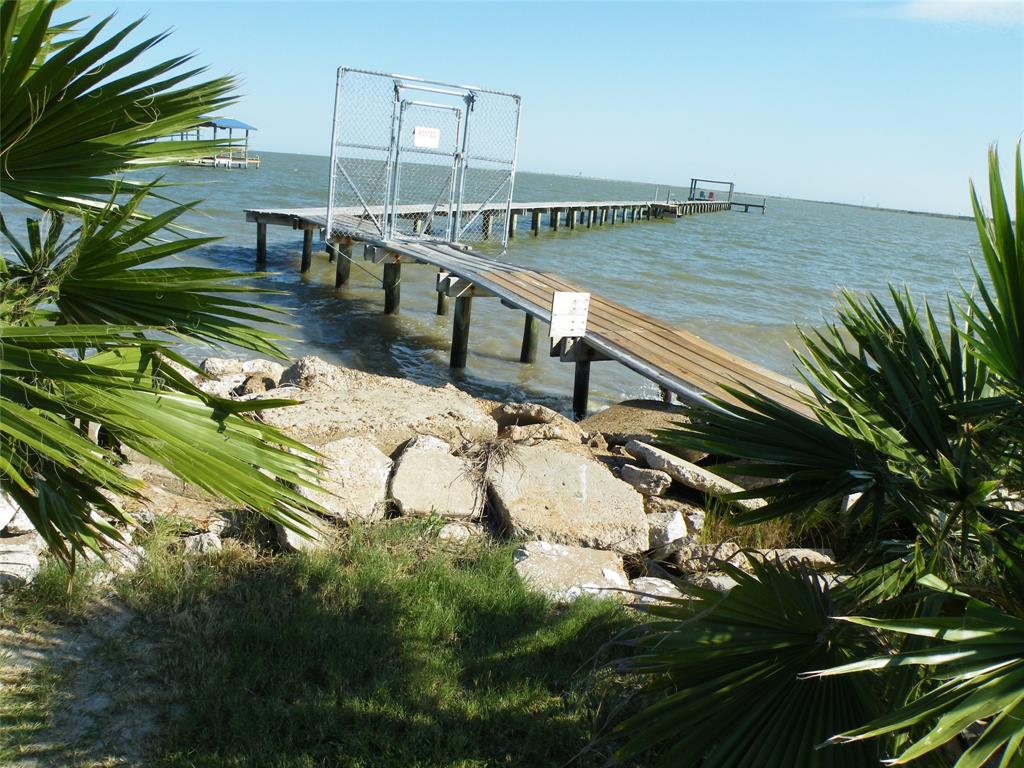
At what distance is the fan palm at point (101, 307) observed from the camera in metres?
2.16

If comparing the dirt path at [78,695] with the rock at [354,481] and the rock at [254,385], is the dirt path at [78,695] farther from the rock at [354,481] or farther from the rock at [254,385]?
the rock at [254,385]

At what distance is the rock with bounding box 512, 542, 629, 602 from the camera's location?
426cm

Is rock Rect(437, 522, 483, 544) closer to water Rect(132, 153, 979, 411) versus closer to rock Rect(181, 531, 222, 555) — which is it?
rock Rect(181, 531, 222, 555)

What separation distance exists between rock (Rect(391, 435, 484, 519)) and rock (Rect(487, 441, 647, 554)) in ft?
0.45

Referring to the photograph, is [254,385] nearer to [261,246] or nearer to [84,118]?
[84,118]

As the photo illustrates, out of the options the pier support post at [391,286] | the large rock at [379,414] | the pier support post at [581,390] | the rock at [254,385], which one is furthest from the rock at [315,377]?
the pier support post at [391,286]

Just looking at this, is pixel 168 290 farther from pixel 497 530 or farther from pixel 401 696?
pixel 497 530

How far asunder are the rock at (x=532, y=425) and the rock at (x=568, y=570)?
1.45 m

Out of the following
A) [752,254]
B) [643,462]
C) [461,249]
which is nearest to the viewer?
[643,462]

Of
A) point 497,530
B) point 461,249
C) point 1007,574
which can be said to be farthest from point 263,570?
point 461,249

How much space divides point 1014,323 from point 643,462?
4045mm

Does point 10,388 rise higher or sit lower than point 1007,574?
higher

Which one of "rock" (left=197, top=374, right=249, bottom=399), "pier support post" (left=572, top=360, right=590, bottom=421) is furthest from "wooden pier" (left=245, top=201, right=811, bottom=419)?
"rock" (left=197, top=374, right=249, bottom=399)

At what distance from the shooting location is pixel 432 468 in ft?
16.9
